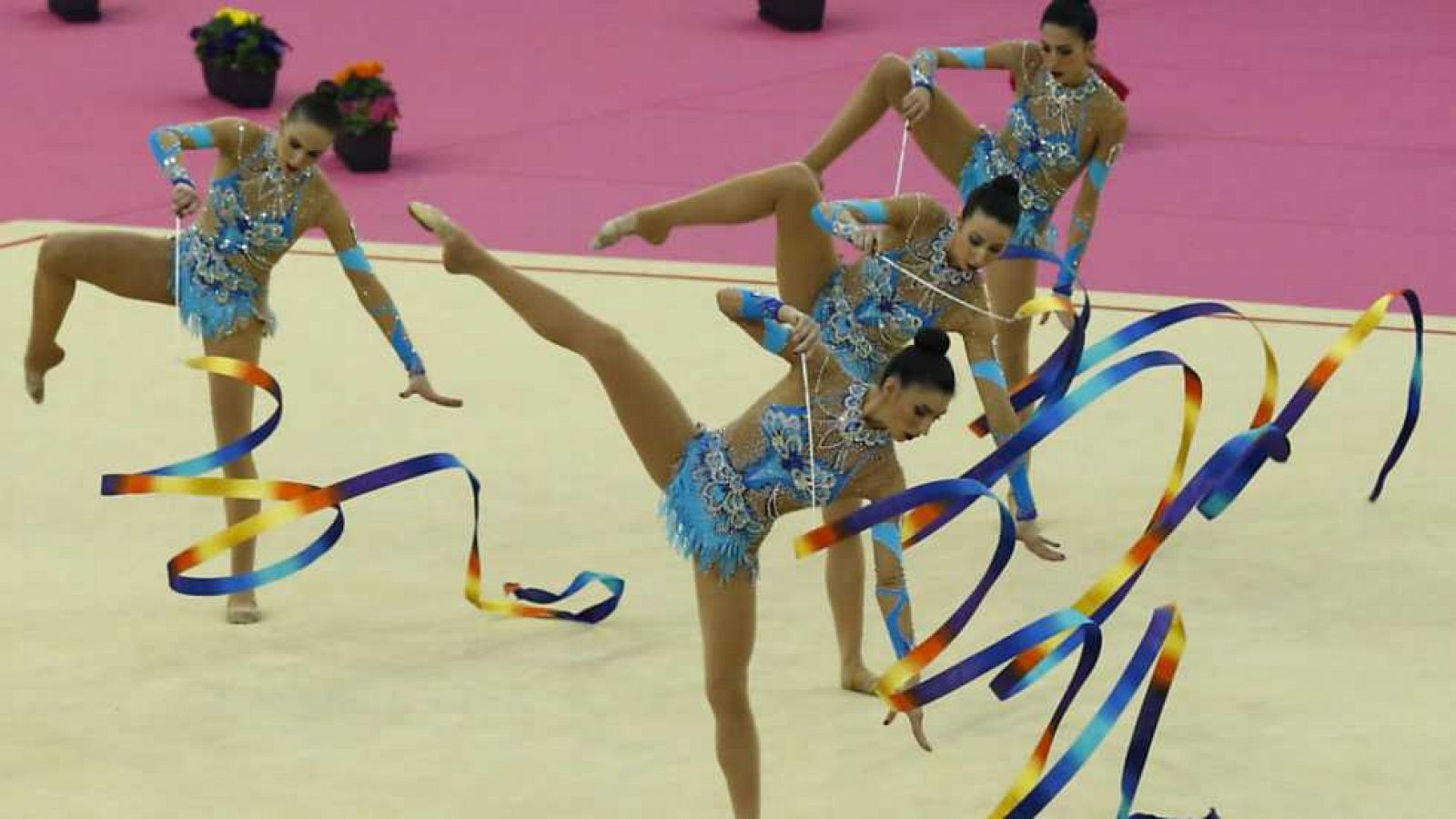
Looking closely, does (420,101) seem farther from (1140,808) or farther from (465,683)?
(1140,808)

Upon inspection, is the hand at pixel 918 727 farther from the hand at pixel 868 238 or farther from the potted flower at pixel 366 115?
the potted flower at pixel 366 115

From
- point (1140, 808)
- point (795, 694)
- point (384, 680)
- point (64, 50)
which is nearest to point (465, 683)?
point (384, 680)

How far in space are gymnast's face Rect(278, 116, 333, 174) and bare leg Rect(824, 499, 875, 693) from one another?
1669 mm

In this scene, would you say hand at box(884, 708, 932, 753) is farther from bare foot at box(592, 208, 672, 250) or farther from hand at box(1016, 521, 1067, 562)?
bare foot at box(592, 208, 672, 250)

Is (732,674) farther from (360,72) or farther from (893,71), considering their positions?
(360,72)

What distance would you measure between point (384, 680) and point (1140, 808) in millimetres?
2060

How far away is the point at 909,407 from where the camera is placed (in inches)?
203

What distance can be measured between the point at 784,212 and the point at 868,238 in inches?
12.6

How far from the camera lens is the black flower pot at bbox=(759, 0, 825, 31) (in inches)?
610

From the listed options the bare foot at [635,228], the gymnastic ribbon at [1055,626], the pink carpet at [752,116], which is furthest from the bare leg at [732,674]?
the pink carpet at [752,116]

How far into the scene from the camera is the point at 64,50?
15.2 metres

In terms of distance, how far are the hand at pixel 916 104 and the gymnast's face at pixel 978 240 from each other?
3.39 ft

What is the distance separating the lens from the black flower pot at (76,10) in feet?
51.7

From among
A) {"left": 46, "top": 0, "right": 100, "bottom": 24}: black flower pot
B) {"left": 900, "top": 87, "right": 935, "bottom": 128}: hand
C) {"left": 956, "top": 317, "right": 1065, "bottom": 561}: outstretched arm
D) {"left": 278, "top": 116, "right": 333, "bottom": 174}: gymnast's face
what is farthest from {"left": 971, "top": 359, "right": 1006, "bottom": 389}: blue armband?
{"left": 46, "top": 0, "right": 100, "bottom": 24}: black flower pot
